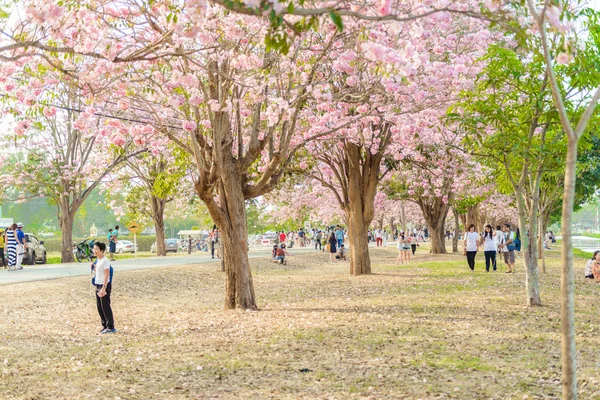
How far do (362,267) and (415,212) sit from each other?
53384 millimetres

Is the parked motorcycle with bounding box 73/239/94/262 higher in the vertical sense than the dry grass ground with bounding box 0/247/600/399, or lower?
higher

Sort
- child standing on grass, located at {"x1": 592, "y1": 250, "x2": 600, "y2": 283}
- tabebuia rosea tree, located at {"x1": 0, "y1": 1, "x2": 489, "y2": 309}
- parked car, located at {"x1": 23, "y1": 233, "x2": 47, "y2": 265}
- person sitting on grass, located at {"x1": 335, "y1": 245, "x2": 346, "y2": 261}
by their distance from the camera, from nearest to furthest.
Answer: tabebuia rosea tree, located at {"x1": 0, "y1": 1, "x2": 489, "y2": 309} < child standing on grass, located at {"x1": 592, "y1": 250, "x2": 600, "y2": 283} < parked car, located at {"x1": 23, "y1": 233, "x2": 47, "y2": 265} < person sitting on grass, located at {"x1": 335, "y1": 245, "x2": 346, "y2": 261}

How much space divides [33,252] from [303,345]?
80.7 feet

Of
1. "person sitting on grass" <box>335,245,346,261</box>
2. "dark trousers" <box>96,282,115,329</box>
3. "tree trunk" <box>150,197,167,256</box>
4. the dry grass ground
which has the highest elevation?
"tree trunk" <box>150,197,167,256</box>

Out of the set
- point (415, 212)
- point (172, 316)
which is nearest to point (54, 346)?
point (172, 316)

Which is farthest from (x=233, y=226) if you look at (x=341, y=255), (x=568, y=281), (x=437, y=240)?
(x=437, y=240)

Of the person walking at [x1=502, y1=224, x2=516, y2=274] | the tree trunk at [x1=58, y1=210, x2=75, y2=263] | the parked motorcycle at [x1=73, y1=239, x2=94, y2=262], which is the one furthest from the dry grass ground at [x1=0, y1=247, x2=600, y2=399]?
the parked motorcycle at [x1=73, y1=239, x2=94, y2=262]

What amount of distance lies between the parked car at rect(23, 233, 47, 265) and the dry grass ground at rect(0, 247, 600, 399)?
14147 millimetres

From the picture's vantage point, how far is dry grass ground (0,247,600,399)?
723 centimetres

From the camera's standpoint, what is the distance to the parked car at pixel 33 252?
31.1 metres

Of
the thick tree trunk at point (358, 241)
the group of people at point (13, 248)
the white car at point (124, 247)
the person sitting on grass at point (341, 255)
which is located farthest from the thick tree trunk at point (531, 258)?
the white car at point (124, 247)

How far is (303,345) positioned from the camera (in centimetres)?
972

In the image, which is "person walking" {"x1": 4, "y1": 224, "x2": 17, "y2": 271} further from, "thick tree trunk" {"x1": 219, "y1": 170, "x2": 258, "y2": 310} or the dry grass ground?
"thick tree trunk" {"x1": 219, "y1": 170, "x2": 258, "y2": 310}

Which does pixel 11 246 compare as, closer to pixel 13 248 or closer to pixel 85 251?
pixel 13 248
